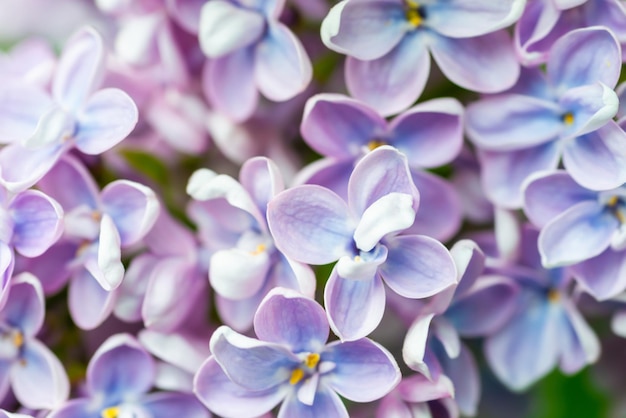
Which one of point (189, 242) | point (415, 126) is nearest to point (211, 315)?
point (189, 242)

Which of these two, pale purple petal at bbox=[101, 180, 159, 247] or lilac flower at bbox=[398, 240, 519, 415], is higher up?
pale purple petal at bbox=[101, 180, 159, 247]

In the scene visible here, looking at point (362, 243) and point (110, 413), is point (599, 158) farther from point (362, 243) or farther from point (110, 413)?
point (110, 413)

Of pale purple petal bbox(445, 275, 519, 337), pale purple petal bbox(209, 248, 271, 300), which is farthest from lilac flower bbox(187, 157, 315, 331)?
pale purple petal bbox(445, 275, 519, 337)

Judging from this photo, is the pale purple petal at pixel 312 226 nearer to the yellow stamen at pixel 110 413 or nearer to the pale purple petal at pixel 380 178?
the pale purple petal at pixel 380 178

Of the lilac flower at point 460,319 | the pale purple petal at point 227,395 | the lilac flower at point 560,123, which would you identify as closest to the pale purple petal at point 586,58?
the lilac flower at point 560,123

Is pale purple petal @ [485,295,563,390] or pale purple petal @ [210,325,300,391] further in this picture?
pale purple petal @ [485,295,563,390]

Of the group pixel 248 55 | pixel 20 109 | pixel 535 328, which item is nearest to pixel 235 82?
pixel 248 55

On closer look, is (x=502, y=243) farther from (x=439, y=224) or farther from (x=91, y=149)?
(x=91, y=149)

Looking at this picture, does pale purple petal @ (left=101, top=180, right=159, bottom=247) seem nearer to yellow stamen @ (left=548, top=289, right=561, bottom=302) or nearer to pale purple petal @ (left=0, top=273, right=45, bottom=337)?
pale purple petal @ (left=0, top=273, right=45, bottom=337)
